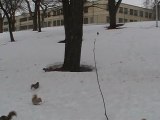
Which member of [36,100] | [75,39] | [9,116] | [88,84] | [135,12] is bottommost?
[9,116]

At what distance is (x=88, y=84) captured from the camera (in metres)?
12.5

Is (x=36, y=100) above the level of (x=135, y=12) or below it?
below

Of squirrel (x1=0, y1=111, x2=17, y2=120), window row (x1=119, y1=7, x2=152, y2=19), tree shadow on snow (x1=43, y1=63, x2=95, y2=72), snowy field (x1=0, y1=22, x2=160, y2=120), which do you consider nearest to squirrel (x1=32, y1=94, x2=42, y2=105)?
snowy field (x1=0, y1=22, x2=160, y2=120)

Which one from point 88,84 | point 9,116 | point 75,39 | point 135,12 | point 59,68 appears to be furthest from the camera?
point 135,12

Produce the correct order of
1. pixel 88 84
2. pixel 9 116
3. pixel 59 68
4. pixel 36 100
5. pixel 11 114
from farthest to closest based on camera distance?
pixel 59 68 → pixel 88 84 → pixel 36 100 → pixel 11 114 → pixel 9 116

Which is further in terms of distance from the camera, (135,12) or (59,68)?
(135,12)

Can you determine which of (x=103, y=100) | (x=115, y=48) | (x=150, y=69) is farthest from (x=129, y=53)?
(x=103, y=100)

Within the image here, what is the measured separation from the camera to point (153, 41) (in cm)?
2002

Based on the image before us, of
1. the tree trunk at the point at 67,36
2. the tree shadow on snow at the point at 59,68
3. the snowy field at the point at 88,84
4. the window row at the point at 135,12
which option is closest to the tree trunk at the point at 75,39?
the tree trunk at the point at 67,36

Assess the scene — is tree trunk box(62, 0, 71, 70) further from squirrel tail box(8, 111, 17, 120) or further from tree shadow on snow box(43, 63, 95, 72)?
squirrel tail box(8, 111, 17, 120)

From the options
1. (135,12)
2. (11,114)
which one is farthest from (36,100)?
(135,12)

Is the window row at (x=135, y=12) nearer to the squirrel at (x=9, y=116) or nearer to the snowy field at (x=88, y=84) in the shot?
the snowy field at (x=88, y=84)

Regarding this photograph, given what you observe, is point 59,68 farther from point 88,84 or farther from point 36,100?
point 36,100

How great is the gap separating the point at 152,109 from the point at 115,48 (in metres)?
8.92
